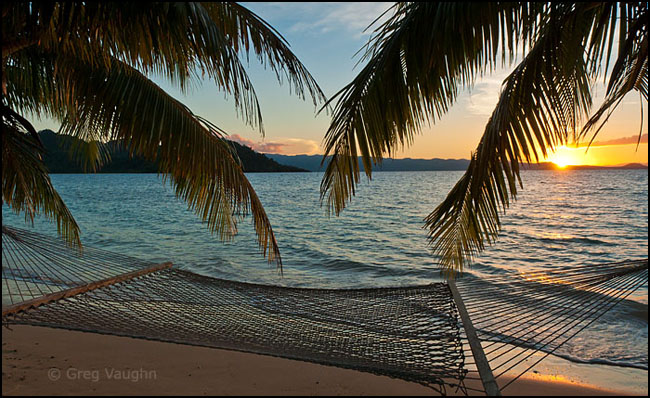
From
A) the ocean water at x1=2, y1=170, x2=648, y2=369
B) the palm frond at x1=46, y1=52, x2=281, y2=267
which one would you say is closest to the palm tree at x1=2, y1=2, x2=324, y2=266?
the palm frond at x1=46, y1=52, x2=281, y2=267

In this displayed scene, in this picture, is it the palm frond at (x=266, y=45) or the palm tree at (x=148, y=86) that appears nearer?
the palm tree at (x=148, y=86)

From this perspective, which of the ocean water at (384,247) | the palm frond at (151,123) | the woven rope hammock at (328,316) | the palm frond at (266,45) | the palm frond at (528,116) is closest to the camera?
the palm frond at (528,116)

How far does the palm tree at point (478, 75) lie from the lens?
167 centimetres

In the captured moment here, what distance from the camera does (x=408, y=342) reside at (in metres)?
2.56

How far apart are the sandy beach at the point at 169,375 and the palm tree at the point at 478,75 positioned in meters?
1.77

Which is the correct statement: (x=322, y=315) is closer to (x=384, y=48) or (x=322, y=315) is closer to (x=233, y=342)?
(x=233, y=342)

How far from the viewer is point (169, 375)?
11.1 ft

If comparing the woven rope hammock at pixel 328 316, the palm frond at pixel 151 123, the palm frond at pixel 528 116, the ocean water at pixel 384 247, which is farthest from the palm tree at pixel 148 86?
the ocean water at pixel 384 247

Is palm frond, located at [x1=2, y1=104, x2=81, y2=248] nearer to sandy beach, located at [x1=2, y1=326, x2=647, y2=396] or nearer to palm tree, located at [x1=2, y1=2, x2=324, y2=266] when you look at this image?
palm tree, located at [x1=2, y1=2, x2=324, y2=266]

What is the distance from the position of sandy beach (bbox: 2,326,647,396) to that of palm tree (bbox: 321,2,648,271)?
5.82 feet

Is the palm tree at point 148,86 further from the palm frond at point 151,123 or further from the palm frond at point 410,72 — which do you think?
the palm frond at point 410,72

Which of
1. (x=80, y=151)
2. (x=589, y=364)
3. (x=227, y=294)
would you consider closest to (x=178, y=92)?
(x=80, y=151)

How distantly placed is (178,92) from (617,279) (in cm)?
319

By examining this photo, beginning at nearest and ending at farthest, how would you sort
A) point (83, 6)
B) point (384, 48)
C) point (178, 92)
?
point (384, 48) → point (83, 6) → point (178, 92)
